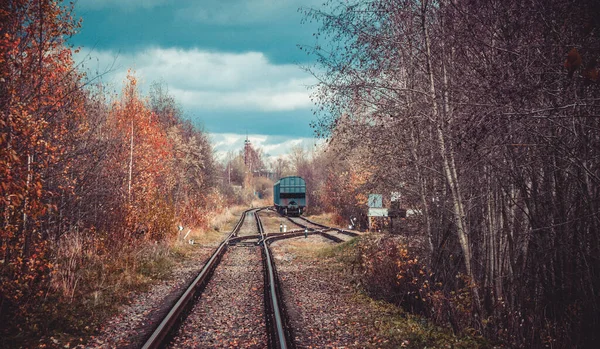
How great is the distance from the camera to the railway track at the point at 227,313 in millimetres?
5992

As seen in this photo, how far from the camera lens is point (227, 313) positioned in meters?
7.52

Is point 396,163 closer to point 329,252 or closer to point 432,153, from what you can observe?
point 432,153

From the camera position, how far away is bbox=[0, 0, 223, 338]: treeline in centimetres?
555

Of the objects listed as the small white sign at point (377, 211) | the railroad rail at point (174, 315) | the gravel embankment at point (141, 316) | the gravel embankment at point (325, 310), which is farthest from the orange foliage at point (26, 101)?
the small white sign at point (377, 211)

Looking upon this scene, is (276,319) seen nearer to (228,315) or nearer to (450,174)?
(228,315)

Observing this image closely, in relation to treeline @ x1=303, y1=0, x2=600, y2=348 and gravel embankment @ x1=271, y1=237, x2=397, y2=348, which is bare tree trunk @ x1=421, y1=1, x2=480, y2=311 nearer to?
treeline @ x1=303, y1=0, x2=600, y2=348

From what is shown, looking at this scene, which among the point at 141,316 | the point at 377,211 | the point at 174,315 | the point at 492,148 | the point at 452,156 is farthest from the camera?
the point at 377,211

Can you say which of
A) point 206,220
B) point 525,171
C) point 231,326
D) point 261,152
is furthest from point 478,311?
point 261,152

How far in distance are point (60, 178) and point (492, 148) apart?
822 cm

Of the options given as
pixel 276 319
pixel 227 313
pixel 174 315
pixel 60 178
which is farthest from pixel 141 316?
pixel 60 178

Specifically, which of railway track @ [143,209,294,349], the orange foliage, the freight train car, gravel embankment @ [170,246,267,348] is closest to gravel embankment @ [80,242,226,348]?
railway track @ [143,209,294,349]

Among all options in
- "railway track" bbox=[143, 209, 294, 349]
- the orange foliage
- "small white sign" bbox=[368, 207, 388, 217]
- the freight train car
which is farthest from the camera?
the freight train car

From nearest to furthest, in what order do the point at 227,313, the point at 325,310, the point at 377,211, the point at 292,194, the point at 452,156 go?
the point at 452,156, the point at 227,313, the point at 325,310, the point at 377,211, the point at 292,194

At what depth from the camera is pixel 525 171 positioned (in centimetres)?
568
